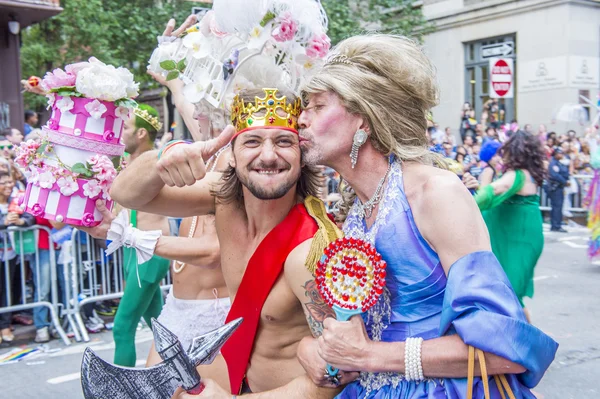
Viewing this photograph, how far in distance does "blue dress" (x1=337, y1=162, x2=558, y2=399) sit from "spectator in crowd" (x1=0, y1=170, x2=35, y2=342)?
519 centimetres

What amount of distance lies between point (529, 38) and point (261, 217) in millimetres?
18265

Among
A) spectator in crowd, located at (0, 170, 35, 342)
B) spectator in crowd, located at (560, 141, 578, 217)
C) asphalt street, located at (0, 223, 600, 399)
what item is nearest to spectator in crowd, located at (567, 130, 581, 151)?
spectator in crowd, located at (560, 141, 578, 217)

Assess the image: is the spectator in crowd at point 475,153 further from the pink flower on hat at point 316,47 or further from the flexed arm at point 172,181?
the flexed arm at point 172,181

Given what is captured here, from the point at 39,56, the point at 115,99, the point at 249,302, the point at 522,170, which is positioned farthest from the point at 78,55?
the point at 249,302

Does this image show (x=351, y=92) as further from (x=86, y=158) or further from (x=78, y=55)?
(x=78, y=55)

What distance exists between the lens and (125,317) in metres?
4.36

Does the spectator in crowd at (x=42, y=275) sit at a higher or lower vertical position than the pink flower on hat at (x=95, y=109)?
lower

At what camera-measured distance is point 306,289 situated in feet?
7.07

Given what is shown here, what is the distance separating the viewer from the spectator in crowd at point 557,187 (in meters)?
12.4

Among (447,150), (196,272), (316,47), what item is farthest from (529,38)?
(316,47)

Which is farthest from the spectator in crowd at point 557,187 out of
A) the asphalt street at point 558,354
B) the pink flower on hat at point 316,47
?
the pink flower on hat at point 316,47

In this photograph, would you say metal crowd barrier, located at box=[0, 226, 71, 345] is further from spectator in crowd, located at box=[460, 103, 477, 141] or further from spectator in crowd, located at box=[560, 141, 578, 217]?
spectator in crowd, located at box=[460, 103, 477, 141]

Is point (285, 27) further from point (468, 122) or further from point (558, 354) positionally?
point (468, 122)

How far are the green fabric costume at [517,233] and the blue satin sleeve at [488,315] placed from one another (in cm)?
397
